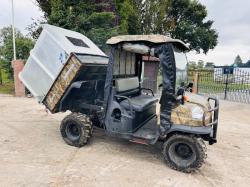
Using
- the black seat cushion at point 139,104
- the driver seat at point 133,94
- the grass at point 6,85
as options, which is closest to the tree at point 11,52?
the grass at point 6,85

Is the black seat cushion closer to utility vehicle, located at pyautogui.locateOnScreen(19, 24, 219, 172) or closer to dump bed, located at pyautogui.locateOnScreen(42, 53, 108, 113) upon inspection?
utility vehicle, located at pyautogui.locateOnScreen(19, 24, 219, 172)

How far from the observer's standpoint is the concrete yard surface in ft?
14.3

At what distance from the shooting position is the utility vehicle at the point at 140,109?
4668 mm

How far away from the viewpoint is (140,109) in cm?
520

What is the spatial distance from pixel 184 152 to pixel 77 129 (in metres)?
2.34

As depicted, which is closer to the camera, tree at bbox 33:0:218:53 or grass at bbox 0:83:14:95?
grass at bbox 0:83:14:95

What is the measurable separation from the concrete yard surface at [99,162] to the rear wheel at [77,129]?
0.53 feet

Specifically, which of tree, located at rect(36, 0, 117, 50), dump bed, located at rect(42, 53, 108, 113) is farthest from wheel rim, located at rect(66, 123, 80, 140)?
tree, located at rect(36, 0, 117, 50)

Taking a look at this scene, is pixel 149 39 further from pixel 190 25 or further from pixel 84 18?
pixel 190 25

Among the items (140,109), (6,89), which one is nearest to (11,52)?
(6,89)

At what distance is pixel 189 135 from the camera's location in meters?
4.73

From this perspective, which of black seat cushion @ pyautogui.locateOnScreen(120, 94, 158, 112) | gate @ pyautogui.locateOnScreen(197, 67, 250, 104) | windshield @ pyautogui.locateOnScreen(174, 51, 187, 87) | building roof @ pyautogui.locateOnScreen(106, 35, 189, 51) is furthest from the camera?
gate @ pyautogui.locateOnScreen(197, 67, 250, 104)

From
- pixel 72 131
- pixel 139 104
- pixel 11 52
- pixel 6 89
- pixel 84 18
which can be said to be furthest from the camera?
pixel 11 52

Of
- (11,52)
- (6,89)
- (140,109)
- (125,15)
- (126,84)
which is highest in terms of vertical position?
(125,15)
